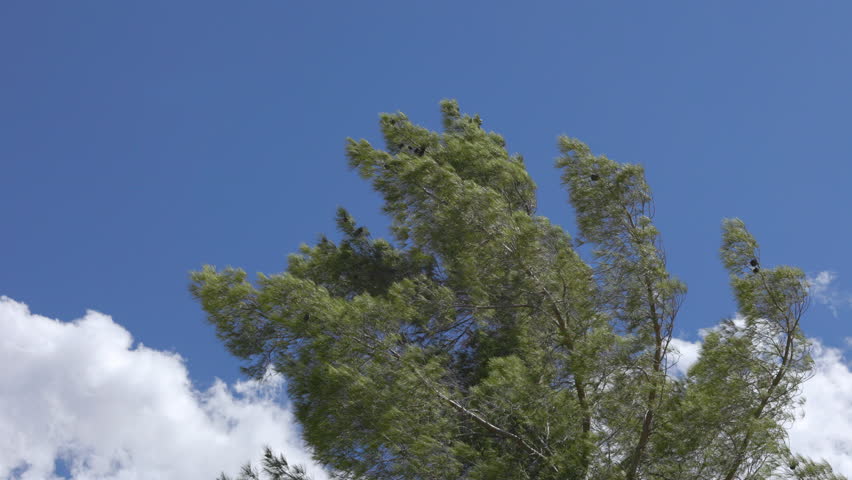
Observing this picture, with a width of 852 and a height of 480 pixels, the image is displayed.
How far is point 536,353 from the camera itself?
7.77m

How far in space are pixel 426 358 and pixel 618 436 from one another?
6.13ft

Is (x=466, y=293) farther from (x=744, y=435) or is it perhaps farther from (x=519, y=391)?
(x=744, y=435)

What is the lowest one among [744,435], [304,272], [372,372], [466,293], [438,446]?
[744,435]

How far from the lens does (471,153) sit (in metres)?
9.13

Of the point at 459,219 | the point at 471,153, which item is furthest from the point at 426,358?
the point at 471,153

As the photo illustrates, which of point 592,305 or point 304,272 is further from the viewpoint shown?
point 304,272

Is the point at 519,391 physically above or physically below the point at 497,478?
above

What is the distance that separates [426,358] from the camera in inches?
303

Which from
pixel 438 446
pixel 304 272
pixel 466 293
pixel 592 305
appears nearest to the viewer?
pixel 438 446

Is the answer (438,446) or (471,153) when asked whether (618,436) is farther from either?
(471,153)

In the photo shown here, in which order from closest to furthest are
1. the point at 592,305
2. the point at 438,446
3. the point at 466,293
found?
1. the point at 438,446
2. the point at 592,305
3. the point at 466,293

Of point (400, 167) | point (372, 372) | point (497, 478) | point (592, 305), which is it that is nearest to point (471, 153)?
point (400, 167)

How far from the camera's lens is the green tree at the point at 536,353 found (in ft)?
22.4

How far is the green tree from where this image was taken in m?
6.82
